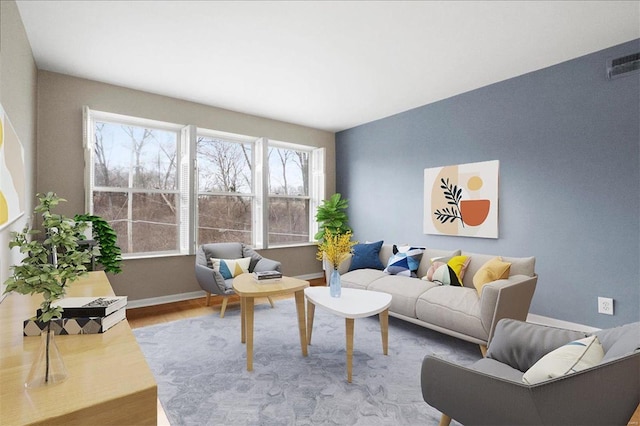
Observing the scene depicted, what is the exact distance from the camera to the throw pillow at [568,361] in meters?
1.23

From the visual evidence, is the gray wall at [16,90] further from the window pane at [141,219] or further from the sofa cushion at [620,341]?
the sofa cushion at [620,341]

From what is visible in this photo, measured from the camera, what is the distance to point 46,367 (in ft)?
2.77

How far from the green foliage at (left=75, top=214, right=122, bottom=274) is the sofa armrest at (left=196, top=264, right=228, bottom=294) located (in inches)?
34.8

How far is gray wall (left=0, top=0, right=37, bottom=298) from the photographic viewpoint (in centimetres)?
201

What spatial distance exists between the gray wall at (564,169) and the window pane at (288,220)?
7.29ft

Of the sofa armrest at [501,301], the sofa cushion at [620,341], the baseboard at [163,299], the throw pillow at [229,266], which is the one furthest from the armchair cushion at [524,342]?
the baseboard at [163,299]

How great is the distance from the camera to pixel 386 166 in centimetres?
525

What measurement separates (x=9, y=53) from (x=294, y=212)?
4.10m

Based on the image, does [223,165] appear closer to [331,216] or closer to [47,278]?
[331,216]

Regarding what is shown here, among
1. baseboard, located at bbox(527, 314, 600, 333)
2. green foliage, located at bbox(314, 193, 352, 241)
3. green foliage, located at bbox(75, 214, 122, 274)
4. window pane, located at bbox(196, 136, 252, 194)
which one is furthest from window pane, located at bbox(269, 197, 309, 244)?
baseboard, located at bbox(527, 314, 600, 333)

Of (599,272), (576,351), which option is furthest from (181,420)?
(599,272)

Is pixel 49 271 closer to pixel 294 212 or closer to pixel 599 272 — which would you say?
pixel 599 272

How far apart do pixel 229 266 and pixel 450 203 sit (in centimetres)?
300

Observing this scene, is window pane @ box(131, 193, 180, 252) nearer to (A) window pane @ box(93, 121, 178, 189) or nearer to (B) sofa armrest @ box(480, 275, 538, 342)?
(A) window pane @ box(93, 121, 178, 189)
